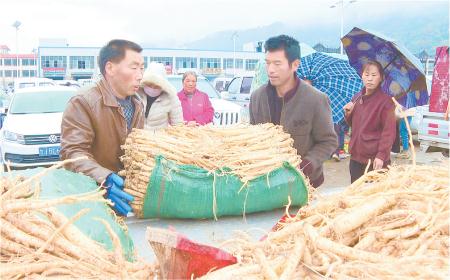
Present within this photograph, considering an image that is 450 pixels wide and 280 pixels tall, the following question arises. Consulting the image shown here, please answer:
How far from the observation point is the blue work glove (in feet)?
8.64

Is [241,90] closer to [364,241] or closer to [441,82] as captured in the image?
[441,82]

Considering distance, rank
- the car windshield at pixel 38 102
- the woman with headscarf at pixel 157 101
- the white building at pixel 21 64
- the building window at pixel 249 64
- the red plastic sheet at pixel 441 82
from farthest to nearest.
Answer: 1. the white building at pixel 21 64
2. the building window at pixel 249 64
3. the car windshield at pixel 38 102
4. the red plastic sheet at pixel 441 82
5. the woman with headscarf at pixel 157 101

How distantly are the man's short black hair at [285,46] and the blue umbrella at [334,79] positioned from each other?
4.50 metres

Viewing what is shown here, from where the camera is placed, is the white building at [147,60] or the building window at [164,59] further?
the building window at [164,59]

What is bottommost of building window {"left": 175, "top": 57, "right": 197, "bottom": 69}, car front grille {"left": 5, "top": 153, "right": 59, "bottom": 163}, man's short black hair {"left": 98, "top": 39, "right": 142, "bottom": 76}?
car front grille {"left": 5, "top": 153, "right": 59, "bottom": 163}

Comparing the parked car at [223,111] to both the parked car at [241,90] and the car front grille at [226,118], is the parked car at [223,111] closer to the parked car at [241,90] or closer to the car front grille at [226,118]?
the car front grille at [226,118]

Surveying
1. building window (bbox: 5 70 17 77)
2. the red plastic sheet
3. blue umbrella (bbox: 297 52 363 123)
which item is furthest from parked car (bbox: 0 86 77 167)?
building window (bbox: 5 70 17 77)

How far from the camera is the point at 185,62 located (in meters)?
68.8

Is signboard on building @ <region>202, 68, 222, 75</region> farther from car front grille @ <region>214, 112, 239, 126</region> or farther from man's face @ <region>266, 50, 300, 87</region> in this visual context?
man's face @ <region>266, 50, 300, 87</region>

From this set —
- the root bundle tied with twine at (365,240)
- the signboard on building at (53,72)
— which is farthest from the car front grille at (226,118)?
the signboard on building at (53,72)

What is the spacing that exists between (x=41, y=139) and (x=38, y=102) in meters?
1.20

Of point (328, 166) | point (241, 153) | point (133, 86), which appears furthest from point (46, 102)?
point (241, 153)

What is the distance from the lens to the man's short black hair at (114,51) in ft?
10.3

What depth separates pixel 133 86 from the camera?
318 cm
